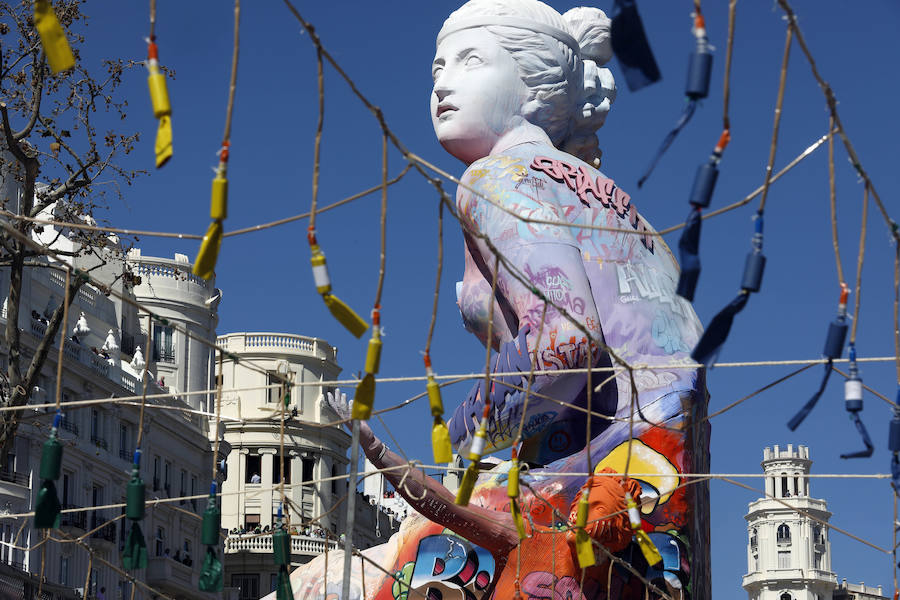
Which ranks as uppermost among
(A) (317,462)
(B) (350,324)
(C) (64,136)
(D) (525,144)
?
(A) (317,462)

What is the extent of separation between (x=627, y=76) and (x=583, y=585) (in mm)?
5575

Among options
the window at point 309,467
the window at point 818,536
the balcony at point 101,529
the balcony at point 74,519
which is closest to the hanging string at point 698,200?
the balcony at point 74,519

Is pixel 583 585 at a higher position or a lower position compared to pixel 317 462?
lower

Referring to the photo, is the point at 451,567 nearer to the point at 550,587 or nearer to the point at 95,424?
the point at 550,587

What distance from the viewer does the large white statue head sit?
14.4 m

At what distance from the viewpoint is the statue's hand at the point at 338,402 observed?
12.8m

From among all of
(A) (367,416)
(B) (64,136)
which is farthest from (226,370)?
(A) (367,416)

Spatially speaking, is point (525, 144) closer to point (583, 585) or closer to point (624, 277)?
point (624, 277)

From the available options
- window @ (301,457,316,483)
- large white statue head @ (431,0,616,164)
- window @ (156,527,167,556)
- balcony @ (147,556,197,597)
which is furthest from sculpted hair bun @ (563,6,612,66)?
window @ (301,457,316,483)

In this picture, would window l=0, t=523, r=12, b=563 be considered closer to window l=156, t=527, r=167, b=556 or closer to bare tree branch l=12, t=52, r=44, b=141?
window l=156, t=527, r=167, b=556

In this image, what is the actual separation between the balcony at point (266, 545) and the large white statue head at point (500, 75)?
123 ft

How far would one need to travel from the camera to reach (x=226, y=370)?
64625mm

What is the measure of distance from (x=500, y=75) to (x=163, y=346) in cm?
4358

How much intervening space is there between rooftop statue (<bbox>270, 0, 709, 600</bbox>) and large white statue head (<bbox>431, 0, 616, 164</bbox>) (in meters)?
0.01
